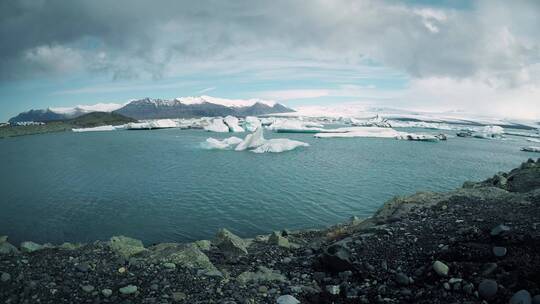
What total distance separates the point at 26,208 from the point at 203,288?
48.8ft

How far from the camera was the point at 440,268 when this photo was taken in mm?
5305

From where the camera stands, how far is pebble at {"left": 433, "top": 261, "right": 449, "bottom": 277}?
17.2 ft

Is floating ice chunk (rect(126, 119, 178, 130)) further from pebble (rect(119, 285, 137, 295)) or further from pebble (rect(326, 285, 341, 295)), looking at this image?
pebble (rect(326, 285, 341, 295))

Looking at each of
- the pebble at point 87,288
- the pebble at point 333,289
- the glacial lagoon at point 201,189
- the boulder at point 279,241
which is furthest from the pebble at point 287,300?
the glacial lagoon at point 201,189

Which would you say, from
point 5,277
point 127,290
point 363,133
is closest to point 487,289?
point 127,290

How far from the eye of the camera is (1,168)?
28.9 metres

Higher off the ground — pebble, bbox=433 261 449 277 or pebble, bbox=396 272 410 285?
pebble, bbox=433 261 449 277

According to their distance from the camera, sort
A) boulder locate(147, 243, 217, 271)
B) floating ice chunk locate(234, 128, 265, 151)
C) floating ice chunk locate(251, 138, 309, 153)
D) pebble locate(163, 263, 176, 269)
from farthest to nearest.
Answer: floating ice chunk locate(234, 128, 265, 151) → floating ice chunk locate(251, 138, 309, 153) → boulder locate(147, 243, 217, 271) → pebble locate(163, 263, 176, 269)

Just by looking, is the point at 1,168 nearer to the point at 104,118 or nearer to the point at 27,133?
the point at 27,133

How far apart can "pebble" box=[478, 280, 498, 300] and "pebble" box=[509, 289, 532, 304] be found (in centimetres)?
28

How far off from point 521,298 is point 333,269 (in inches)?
116

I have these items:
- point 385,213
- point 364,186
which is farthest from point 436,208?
point 364,186

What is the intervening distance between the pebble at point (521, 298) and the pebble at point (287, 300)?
9.09 ft

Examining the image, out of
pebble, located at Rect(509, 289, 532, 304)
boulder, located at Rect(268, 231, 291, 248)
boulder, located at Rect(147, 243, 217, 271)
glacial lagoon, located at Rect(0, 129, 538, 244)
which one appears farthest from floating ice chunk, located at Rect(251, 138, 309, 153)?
pebble, located at Rect(509, 289, 532, 304)
